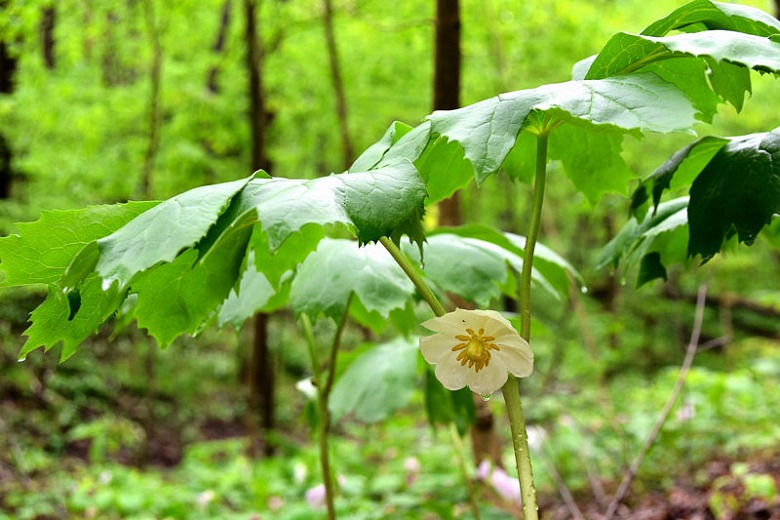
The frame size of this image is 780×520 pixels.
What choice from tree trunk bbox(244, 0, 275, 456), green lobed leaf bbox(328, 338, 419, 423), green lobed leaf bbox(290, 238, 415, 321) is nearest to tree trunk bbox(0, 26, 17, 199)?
tree trunk bbox(244, 0, 275, 456)

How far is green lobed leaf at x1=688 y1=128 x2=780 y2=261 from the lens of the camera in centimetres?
79

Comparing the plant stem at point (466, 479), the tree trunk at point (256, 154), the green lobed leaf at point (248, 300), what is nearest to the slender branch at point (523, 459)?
the green lobed leaf at point (248, 300)

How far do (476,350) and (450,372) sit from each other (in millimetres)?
48

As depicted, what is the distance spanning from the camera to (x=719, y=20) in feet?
2.67

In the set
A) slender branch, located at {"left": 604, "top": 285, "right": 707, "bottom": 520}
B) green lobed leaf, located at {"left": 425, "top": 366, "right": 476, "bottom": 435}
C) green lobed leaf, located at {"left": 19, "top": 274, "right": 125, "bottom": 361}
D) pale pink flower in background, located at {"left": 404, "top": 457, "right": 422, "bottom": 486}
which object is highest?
green lobed leaf, located at {"left": 19, "top": 274, "right": 125, "bottom": 361}

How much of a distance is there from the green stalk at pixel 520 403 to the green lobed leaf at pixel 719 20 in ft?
0.67

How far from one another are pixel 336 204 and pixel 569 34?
6.89 metres

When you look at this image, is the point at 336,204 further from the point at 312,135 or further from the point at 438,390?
the point at 312,135

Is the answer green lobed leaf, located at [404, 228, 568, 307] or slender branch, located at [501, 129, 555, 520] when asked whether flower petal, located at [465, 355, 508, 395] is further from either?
green lobed leaf, located at [404, 228, 568, 307]

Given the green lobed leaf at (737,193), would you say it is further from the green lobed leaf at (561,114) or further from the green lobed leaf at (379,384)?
the green lobed leaf at (379,384)

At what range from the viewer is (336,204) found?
0.61m

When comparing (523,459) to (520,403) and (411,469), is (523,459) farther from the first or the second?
(411,469)

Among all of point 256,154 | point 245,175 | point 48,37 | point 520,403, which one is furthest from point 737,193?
point 48,37

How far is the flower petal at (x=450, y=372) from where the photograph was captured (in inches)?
29.7
